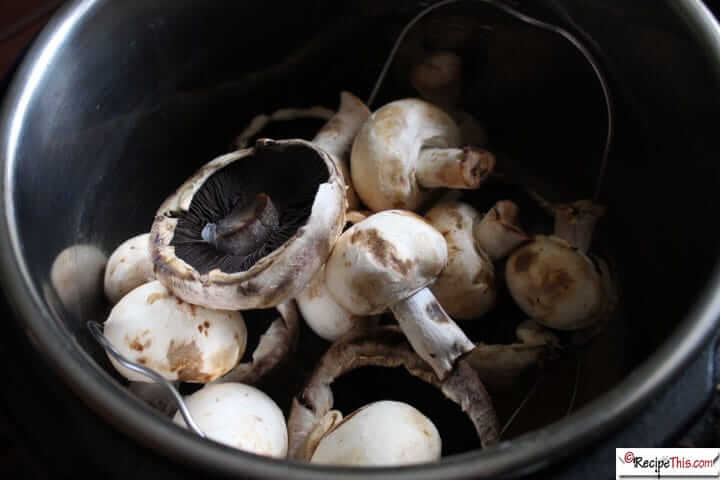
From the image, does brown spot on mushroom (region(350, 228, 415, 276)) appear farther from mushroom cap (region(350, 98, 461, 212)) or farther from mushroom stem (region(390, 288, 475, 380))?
mushroom cap (region(350, 98, 461, 212))

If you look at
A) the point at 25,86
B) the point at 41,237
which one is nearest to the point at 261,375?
the point at 41,237

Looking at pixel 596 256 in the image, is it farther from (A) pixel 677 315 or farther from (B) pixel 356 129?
(B) pixel 356 129

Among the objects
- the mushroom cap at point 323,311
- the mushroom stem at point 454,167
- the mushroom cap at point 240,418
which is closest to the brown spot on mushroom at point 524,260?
the mushroom stem at point 454,167

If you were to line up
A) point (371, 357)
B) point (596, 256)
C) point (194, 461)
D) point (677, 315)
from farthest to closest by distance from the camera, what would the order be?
1. point (596, 256)
2. point (371, 357)
3. point (677, 315)
4. point (194, 461)

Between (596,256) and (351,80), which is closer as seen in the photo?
(596,256)

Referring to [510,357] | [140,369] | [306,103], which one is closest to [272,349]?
[140,369]

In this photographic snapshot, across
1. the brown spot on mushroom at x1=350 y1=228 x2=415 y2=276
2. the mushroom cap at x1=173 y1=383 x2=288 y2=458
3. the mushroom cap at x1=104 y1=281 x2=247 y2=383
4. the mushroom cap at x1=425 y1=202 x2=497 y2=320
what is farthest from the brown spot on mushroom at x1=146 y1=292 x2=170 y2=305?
the mushroom cap at x1=425 y1=202 x2=497 y2=320

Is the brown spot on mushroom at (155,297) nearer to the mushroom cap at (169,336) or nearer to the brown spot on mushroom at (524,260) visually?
the mushroom cap at (169,336)

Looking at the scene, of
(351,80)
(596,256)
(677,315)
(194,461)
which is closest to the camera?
(194,461)
